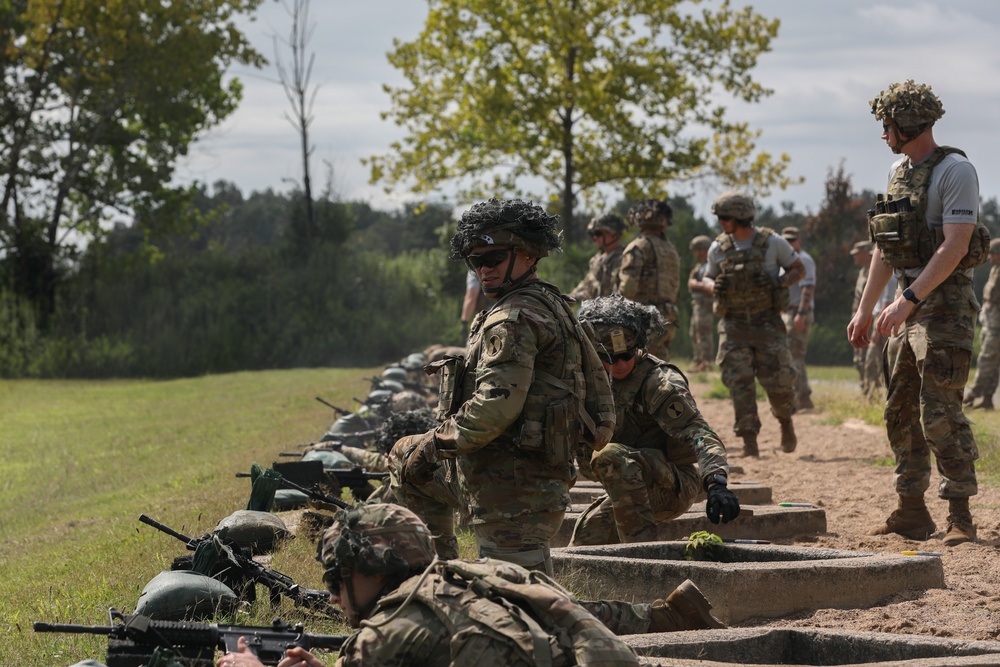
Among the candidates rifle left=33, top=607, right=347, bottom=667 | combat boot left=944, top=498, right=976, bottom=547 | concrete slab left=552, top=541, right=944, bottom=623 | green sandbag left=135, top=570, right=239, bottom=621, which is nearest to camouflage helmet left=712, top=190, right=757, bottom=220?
combat boot left=944, top=498, right=976, bottom=547

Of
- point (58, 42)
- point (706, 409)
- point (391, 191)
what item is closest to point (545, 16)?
point (391, 191)

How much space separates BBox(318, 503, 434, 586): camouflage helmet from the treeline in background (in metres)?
23.3

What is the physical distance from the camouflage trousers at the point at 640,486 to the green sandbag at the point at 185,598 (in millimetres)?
2038

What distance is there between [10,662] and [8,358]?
24.5 m

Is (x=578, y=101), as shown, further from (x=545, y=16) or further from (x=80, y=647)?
(x=80, y=647)

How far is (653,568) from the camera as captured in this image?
249 inches

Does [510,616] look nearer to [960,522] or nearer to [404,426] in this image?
[960,522]

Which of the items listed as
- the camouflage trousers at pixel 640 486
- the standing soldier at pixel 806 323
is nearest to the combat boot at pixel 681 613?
the camouflage trousers at pixel 640 486

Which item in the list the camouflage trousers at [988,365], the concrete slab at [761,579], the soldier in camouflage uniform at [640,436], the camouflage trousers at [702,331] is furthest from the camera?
the camouflage trousers at [702,331]

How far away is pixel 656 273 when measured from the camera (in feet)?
39.5

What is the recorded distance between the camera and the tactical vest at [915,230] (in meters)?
7.42

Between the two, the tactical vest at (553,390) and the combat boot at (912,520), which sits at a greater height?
the tactical vest at (553,390)

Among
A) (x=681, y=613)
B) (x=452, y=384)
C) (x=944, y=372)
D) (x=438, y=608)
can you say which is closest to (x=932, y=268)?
(x=944, y=372)

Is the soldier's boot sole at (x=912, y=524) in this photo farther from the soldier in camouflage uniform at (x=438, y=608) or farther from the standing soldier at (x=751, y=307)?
the soldier in camouflage uniform at (x=438, y=608)
